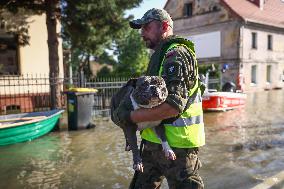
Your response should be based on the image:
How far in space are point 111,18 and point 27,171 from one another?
25.7 feet

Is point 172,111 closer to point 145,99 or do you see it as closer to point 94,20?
point 145,99

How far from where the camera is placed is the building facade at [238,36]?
26.2 meters

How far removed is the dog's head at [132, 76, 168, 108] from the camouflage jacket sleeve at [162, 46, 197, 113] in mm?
81

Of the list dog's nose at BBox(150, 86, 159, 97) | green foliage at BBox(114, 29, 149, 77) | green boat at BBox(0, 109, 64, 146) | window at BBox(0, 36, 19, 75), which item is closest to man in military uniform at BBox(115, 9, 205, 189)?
dog's nose at BBox(150, 86, 159, 97)

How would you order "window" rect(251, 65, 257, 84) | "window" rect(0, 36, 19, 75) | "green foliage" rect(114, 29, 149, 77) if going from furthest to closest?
"green foliage" rect(114, 29, 149, 77) → "window" rect(251, 65, 257, 84) → "window" rect(0, 36, 19, 75)

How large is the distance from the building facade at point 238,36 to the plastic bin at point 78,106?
17.1 meters

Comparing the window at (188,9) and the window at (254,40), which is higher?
the window at (188,9)

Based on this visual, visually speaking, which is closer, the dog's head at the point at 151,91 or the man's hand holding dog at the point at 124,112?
the dog's head at the point at 151,91

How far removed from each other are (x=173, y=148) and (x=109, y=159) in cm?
442

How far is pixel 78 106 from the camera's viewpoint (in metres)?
9.70

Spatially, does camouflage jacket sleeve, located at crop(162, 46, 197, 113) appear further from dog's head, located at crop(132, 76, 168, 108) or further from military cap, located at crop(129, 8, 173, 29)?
military cap, located at crop(129, 8, 173, 29)

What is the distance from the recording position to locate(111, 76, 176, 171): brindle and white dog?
2096mm

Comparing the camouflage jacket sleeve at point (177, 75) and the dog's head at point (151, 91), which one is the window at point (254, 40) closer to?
the camouflage jacket sleeve at point (177, 75)

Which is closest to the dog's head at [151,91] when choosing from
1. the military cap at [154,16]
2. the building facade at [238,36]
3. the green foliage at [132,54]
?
the military cap at [154,16]
